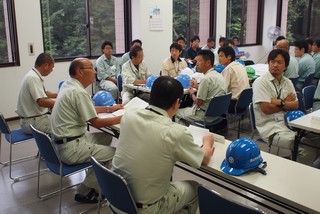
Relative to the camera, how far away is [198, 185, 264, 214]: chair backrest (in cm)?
132

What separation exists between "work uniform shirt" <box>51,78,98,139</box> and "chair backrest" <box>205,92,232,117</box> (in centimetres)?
155

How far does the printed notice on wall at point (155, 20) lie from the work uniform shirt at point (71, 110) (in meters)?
4.75

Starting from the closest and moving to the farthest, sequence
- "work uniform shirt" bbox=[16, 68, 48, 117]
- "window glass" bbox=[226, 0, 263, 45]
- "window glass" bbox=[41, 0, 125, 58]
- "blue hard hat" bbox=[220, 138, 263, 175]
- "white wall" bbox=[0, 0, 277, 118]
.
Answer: "blue hard hat" bbox=[220, 138, 263, 175] → "work uniform shirt" bbox=[16, 68, 48, 117] → "white wall" bbox=[0, 0, 277, 118] → "window glass" bbox=[41, 0, 125, 58] → "window glass" bbox=[226, 0, 263, 45]

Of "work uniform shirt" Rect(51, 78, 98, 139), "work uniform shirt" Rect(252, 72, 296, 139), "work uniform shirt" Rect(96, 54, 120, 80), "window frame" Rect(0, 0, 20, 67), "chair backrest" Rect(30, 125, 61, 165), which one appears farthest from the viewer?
"work uniform shirt" Rect(96, 54, 120, 80)

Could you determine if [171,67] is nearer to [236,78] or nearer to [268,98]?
[236,78]

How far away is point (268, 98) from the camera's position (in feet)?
10.0

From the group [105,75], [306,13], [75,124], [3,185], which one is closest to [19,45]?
[105,75]

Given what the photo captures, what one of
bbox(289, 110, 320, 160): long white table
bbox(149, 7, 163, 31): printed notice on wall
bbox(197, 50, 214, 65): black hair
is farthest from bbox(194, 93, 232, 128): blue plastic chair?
bbox(149, 7, 163, 31): printed notice on wall

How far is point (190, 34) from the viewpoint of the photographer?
8.40 meters

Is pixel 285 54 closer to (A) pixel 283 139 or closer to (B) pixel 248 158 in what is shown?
(A) pixel 283 139

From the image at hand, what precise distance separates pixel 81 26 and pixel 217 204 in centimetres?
576

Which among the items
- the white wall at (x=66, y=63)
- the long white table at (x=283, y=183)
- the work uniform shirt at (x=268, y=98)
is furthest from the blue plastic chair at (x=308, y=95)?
the white wall at (x=66, y=63)

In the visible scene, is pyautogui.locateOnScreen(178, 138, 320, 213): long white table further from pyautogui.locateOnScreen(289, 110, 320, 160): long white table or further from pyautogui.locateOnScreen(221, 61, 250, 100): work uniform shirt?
pyautogui.locateOnScreen(221, 61, 250, 100): work uniform shirt

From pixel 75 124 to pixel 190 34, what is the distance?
6.32m
